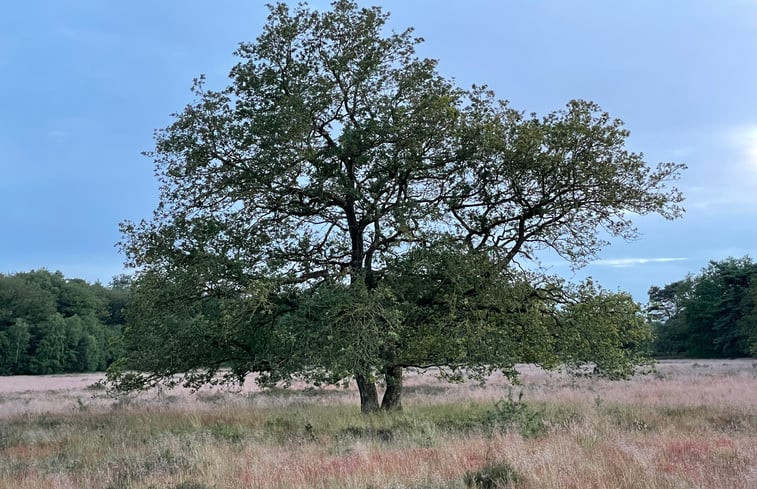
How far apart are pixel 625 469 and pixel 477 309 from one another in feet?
22.6

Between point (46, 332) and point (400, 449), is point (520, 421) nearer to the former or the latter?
point (400, 449)

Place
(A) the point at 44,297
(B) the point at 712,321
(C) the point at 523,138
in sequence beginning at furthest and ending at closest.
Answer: (A) the point at 44,297 < (B) the point at 712,321 < (C) the point at 523,138

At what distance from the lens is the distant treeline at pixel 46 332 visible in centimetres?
7019

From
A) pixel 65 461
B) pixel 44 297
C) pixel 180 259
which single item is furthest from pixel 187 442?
pixel 44 297

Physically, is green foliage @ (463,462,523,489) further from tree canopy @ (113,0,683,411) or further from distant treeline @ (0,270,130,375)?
distant treeline @ (0,270,130,375)

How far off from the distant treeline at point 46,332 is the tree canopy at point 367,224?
55844mm

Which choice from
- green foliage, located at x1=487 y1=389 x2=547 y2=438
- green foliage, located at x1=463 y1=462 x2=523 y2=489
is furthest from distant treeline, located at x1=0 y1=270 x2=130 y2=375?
green foliage, located at x1=463 y1=462 x2=523 y2=489

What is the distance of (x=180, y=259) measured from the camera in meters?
14.4

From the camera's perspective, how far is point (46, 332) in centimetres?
7369

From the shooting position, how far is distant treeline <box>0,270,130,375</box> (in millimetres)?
70188

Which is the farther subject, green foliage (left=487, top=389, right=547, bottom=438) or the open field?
green foliage (left=487, top=389, right=547, bottom=438)

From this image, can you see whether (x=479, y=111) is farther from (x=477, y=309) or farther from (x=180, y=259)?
(x=180, y=259)

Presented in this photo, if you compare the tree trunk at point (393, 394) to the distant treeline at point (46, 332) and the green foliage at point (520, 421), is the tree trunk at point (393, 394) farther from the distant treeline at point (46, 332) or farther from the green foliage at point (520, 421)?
the distant treeline at point (46, 332)

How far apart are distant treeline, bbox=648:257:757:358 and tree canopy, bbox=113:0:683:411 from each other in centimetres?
5896
